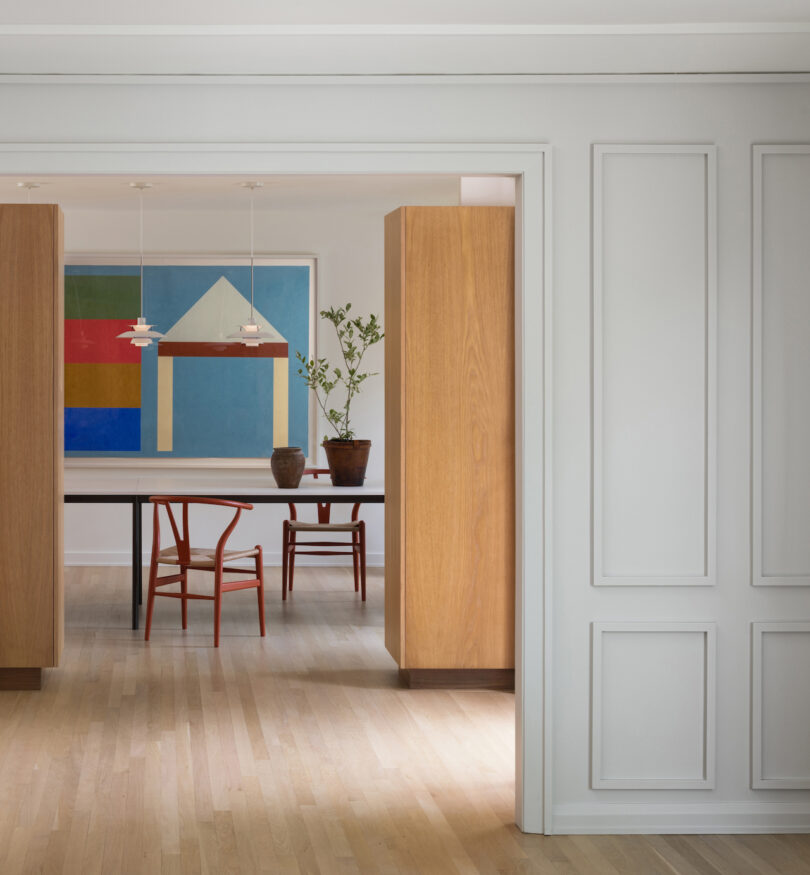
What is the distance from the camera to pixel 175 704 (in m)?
4.74

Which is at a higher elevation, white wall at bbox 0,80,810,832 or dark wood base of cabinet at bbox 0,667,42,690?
white wall at bbox 0,80,810,832

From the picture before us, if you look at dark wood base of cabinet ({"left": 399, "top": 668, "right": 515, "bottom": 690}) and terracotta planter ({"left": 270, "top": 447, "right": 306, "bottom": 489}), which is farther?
terracotta planter ({"left": 270, "top": 447, "right": 306, "bottom": 489})

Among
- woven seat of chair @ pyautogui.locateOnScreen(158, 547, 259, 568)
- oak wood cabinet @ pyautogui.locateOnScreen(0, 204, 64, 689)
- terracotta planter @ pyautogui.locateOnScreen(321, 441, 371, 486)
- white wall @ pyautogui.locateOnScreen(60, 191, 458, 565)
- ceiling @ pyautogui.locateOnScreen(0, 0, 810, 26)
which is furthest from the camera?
white wall @ pyautogui.locateOnScreen(60, 191, 458, 565)

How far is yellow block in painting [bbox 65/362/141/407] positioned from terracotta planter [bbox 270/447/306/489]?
8.55 feet

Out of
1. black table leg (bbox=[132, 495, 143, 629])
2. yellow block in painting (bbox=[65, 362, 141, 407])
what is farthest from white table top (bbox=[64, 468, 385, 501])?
yellow block in painting (bbox=[65, 362, 141, 407])

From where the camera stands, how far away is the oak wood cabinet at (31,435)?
15.2 ft

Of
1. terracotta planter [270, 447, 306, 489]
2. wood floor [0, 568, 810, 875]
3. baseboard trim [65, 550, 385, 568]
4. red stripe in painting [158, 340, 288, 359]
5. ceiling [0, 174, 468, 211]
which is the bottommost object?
wood floor [0, 568, 810, 875]

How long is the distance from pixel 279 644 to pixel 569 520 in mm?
2989

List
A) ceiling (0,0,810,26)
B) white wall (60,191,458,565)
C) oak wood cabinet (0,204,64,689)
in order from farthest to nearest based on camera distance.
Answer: white wall (60,191,458,565)
oak wood cabinet (0,204,64,689)
ceiling (0,0,810,26)

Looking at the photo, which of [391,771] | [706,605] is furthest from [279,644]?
[706,605]

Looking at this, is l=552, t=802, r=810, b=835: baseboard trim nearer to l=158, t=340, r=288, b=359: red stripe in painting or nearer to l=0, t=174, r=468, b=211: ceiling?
l=0, t=174, r=468, b=211: ceiling

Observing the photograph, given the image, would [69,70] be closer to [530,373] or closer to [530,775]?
[530,373]

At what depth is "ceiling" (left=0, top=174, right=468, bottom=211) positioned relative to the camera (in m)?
7.61

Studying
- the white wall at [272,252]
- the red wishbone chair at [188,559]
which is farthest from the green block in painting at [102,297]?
the red wishbone chair at [188,559]
